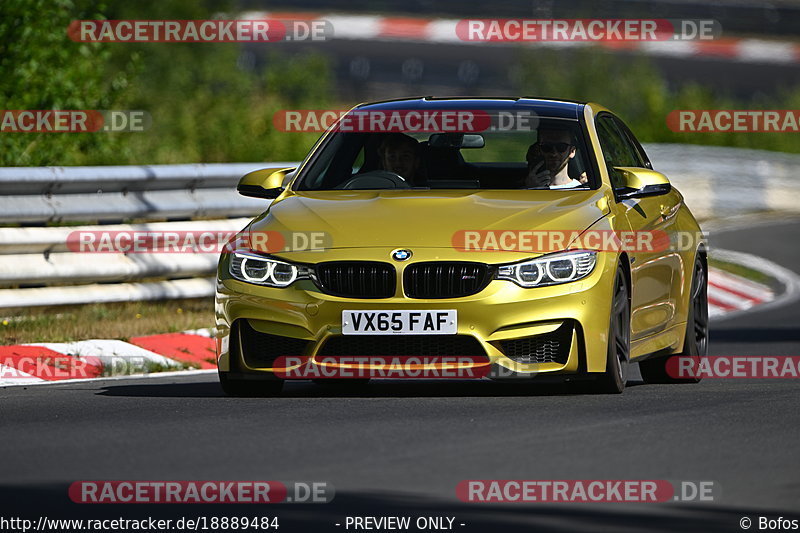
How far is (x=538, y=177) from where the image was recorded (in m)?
10.1

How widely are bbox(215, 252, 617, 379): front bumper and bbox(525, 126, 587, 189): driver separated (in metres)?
1.04

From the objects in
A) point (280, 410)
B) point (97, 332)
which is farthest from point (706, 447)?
point (97, 332)

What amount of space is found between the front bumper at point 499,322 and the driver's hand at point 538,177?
110cm

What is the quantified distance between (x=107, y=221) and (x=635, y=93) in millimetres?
26130

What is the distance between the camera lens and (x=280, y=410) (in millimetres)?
8711

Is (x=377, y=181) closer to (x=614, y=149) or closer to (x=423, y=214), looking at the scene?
(x=423, y=214)

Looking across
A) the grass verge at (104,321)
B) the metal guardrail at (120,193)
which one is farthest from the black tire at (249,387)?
the metal guardrail at (120,193)

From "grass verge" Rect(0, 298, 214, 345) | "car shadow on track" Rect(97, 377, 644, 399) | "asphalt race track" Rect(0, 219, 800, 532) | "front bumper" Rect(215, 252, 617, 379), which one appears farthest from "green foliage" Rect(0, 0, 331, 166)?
"asphalt race track" Rect(0, 219, 800, 532)

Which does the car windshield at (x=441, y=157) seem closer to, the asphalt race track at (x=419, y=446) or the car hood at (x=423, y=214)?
the car hood at (x=423, y=214)

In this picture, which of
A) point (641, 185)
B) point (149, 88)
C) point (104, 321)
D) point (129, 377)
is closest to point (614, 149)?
point (641, 185)

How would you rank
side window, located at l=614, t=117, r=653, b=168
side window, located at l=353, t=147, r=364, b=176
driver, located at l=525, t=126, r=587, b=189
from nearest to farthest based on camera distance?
driver, located at l=525, t=126, r=587, b=189, side window, located at l=353, t=147, r=364, b=176, side window, located at l=614, t=117, r=653, b=168

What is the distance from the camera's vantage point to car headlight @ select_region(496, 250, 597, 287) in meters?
8.84

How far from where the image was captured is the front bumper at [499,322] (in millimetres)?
8798

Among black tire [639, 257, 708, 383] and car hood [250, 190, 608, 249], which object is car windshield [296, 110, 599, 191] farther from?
black tire [639, 257, 708, 383]
